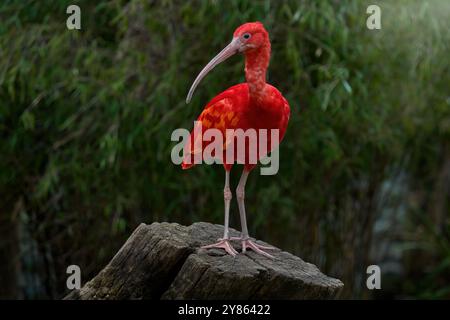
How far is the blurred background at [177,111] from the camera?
3.78 m

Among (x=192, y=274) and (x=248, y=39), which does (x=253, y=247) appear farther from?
(x=248, y=39)

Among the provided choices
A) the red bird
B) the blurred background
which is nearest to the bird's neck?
the red bird

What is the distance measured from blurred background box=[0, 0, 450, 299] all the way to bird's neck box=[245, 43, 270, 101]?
3.24 feet

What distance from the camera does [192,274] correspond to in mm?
2422

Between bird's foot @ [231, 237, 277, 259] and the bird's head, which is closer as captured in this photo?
the bird's head

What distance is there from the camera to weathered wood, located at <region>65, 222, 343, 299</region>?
239 centimetres

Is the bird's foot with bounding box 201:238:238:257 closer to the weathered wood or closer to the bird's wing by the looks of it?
the weathered wood

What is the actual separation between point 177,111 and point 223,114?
119cm

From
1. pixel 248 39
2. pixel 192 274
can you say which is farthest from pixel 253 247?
pixel 248 39

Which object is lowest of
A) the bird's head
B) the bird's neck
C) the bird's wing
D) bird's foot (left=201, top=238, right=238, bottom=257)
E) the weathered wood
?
the weathered wood

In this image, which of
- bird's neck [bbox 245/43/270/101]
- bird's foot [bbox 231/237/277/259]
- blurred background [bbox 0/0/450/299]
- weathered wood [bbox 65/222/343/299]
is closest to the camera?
weathered wood [bbox 65/222/343/299]

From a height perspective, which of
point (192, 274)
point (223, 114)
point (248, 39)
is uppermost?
point (248, 39)

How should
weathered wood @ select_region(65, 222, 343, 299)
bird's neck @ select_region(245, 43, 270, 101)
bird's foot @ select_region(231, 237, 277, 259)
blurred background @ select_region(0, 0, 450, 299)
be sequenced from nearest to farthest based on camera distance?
weathered wood @ select_region(65, 222, 343, 299) < bird's neck @ select_region(245, 43, 270, 101) < bird's foot @ select_region(231, 237, 277, 259) < blurred background @ select_region(0, 0, 450, 299)
